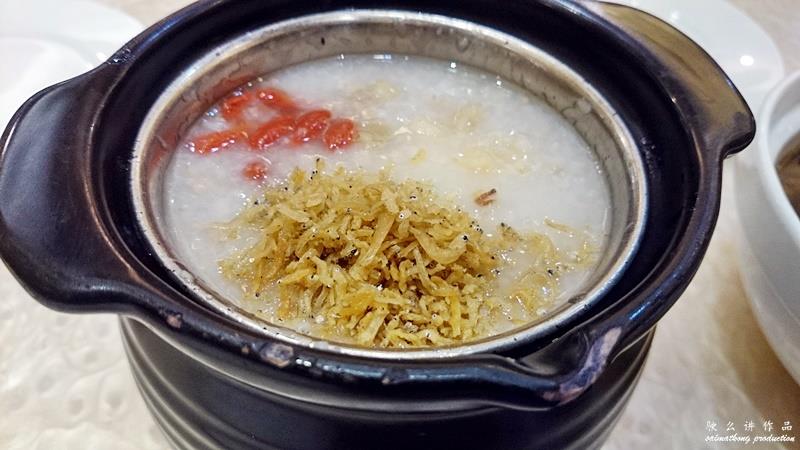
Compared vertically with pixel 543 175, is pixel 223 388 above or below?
below

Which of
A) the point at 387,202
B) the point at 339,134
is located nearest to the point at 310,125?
the point at 339,134

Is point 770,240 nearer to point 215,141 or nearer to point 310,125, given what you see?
point 310,125

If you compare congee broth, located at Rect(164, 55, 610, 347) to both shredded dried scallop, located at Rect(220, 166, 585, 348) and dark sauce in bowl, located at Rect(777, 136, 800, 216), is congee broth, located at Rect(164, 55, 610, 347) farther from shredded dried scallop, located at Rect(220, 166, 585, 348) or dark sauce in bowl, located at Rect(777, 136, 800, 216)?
dark sauce in bowl, located at Rect(777, 136, 800, 216)


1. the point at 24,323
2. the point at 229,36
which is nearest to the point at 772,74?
the point at 229,36

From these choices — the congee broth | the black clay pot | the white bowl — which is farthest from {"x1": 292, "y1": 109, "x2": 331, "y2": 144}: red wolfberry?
the white bowl

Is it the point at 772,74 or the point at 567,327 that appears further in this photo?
the point at 772,74

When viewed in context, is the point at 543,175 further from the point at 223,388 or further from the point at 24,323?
the point at 24,323
